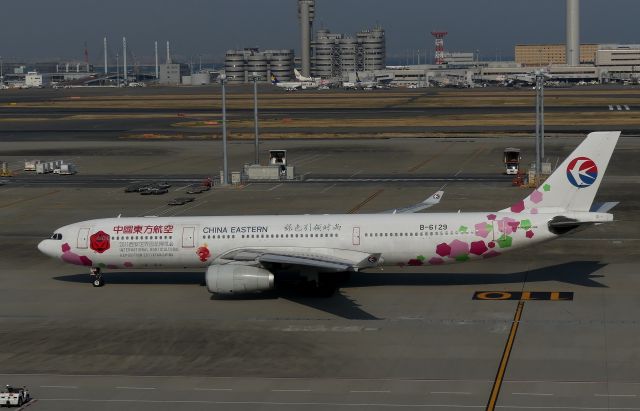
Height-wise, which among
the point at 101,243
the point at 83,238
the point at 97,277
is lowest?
the point at 97,277

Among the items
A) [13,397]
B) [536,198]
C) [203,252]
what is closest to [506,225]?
[536,198]

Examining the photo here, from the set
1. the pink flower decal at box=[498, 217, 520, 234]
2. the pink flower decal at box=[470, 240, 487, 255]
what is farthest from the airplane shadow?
the pink flower decal at box=[498, 217, 520, 234]

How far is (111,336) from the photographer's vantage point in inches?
1759

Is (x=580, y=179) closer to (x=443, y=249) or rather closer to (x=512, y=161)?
(x=443, y=249)

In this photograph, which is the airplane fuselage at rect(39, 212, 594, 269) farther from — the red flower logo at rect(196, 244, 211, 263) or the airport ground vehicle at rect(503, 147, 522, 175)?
the airport ground vehicle at rect(503, 147, 522, 175)

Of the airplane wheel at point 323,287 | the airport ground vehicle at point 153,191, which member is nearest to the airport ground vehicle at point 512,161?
the airport ground vehicle at point 153,191

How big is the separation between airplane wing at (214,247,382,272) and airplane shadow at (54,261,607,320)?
2.05 m

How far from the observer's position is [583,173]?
50250 millimetres

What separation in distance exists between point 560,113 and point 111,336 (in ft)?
503

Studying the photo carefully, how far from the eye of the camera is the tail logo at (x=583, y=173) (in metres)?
50.2

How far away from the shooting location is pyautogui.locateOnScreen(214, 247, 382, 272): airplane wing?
157ft

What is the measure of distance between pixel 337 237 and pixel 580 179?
12.6 m

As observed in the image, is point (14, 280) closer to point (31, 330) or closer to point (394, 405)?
point (31, 330)

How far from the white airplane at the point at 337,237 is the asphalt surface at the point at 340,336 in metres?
1.80
